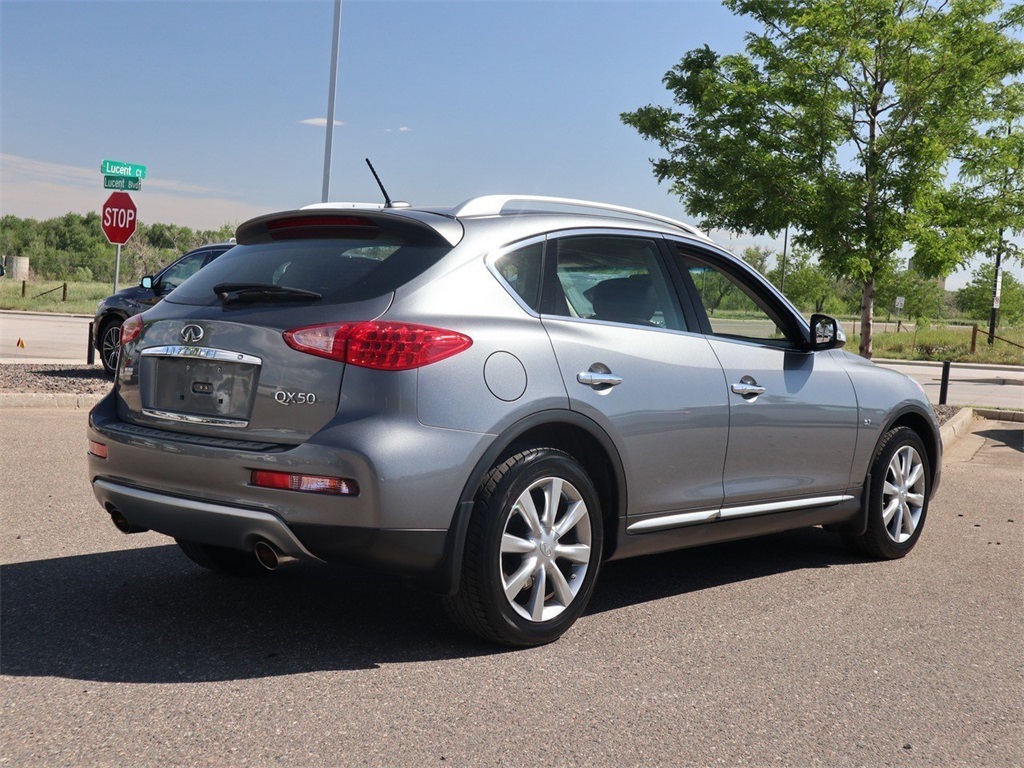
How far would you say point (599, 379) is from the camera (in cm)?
468

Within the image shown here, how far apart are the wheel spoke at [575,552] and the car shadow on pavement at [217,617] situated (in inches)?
18.1

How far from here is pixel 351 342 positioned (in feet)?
13.4

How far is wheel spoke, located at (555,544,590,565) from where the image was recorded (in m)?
4.59

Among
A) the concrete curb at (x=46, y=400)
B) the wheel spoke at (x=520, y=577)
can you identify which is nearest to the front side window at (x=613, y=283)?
the wheel spoke at (x=520, y=577)

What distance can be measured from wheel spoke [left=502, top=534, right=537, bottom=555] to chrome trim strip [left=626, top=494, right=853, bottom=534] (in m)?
0.63

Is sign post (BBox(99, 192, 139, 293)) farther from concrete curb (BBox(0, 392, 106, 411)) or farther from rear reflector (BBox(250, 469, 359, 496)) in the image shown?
rear reflector (BBox(250, 469, 359, 496))

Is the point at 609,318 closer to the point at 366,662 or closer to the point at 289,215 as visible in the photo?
the point at 289,215

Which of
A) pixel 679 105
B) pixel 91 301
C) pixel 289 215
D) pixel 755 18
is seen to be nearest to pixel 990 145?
pixel 755 18

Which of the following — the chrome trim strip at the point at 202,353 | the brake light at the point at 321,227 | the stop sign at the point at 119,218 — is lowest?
the chrome trim strip at the point at 202,353

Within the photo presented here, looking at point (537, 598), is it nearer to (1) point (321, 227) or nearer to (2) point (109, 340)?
(1) point (321, 227)

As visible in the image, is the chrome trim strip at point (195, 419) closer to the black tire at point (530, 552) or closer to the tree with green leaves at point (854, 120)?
the black tire at point (530, 552)

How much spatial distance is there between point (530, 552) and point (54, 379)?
1125 cm

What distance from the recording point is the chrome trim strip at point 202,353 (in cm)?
424

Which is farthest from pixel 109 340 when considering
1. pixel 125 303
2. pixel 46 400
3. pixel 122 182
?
pixel 122 182
